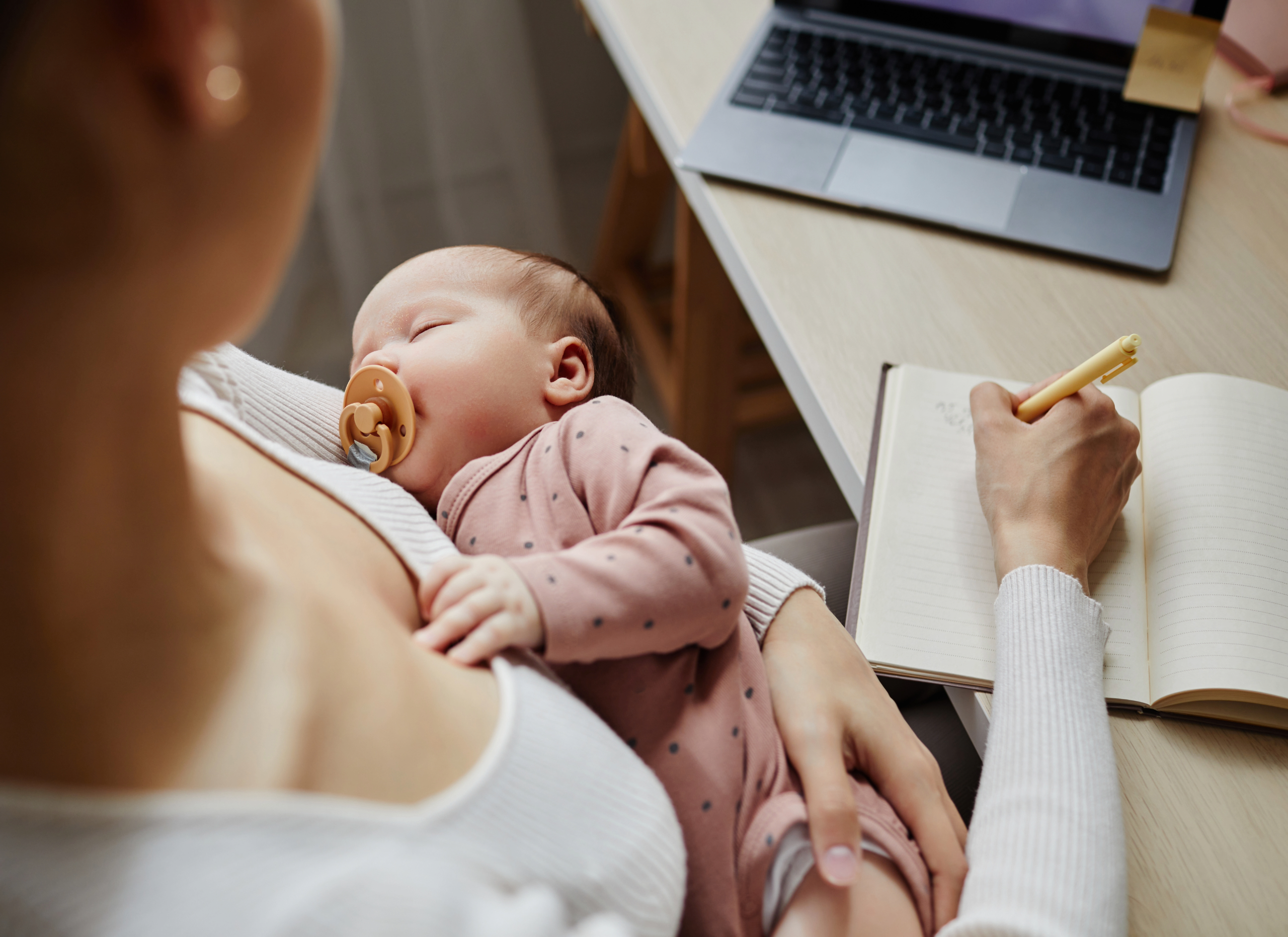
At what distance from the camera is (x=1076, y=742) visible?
59cm

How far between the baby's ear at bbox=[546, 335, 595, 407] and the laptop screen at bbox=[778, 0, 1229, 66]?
0.69 metres

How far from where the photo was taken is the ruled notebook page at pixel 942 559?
27.1 inches

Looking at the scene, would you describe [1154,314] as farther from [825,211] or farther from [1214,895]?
[1214,895]

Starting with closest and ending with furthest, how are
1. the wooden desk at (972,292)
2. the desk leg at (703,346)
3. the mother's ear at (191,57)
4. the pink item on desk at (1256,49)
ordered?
1. the mother's ear at (191,57)
2. the wooden desk at (972,292)
3. the pink item on desk at (1256,49)
4. the desk leg at (703,346)

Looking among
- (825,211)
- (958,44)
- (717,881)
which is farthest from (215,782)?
(958,44)

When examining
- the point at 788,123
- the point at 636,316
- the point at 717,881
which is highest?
the point at 788,123

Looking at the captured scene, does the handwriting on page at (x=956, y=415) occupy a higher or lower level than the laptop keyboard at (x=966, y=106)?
lower

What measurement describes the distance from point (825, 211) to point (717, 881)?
72cm

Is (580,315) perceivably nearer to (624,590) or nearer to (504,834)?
(624,590)

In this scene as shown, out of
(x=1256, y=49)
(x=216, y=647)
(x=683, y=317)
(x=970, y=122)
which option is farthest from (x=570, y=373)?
(x=1256, y=49)

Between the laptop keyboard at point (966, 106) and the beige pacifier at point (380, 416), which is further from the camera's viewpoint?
the laptop keyboard at point (966, 106)

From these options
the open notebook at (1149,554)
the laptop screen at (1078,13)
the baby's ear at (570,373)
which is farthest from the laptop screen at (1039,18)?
the baby's ear at (570,373)

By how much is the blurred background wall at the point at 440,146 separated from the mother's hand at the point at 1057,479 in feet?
5.10

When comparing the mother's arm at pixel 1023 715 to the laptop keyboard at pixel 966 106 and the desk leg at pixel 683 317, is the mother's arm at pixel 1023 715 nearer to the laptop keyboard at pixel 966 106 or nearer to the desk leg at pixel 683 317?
the laptop keyboard at pixel 966 106
